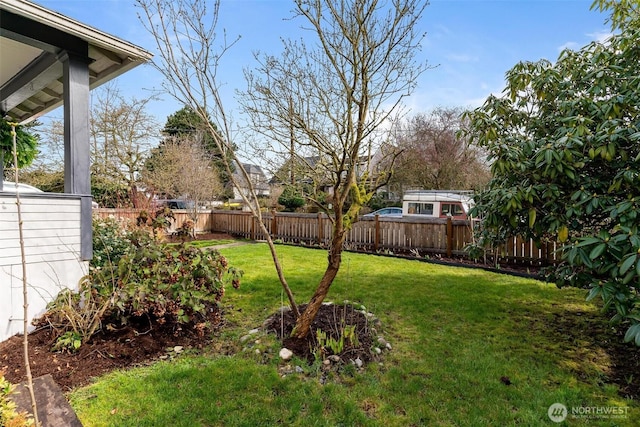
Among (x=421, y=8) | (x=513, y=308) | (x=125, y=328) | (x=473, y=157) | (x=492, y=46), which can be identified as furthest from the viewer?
(x=473, y=157)

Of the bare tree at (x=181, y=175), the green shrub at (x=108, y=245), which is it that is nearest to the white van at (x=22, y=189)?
the green shrub at (x=108, y=245)

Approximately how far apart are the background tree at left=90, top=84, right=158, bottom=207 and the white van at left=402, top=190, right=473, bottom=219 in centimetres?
1150

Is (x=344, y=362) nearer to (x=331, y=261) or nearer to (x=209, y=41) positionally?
(x=331, y=261)

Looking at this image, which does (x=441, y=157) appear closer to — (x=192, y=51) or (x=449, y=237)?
(x=449, y=237)

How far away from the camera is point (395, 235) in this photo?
8.84 meters

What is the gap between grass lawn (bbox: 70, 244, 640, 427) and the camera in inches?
86.8

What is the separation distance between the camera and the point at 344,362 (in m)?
2.87

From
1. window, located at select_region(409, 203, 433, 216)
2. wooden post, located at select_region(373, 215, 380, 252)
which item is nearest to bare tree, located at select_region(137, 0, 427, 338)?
wooden post, located at select_region(373, 215, 380, 252)

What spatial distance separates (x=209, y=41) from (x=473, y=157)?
59.2 ft

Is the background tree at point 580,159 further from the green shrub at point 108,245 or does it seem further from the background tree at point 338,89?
the green shrub at point 108,245

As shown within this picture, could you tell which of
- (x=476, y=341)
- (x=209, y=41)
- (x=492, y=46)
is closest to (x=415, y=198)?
(x=492, y=46)

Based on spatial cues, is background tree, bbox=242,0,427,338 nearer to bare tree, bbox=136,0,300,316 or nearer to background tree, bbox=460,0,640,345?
bare tree, bbox=136,0,300,316

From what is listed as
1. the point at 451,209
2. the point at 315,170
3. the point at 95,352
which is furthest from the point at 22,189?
the point at 451,209

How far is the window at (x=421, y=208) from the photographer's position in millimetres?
14281
